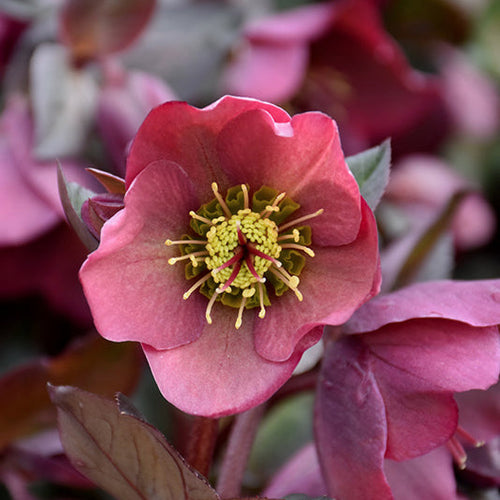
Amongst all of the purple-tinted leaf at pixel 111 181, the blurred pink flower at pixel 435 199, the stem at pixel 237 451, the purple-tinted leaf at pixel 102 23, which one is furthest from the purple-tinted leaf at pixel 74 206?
the blurred pink flower at pixel 435 199

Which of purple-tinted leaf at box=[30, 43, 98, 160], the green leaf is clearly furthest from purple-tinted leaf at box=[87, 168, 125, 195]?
purple-tinted leaf at box=[30, 43, 98, 160]

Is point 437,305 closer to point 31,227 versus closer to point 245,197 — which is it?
point 245,197

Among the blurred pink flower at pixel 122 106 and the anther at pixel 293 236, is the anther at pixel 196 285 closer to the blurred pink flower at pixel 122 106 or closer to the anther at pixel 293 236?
the anther at pixel 293 236

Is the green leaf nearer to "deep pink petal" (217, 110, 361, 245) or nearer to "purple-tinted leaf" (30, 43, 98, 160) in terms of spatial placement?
"deep pink petal" (217, 110, 361, 245)

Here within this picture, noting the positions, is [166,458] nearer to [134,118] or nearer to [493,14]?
[134,118]

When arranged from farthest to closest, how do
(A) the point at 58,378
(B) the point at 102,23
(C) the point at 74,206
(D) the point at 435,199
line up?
(D) the point at 435,199, (B) the point at 102,23, (A) the point at 58,378, (C) the point at 74,206

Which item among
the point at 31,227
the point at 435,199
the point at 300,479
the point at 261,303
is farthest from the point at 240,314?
the point at 435,199

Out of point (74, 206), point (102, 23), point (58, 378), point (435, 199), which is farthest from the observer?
point (435, 199)

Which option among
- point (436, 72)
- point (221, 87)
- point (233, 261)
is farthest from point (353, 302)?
point (436, 72)
